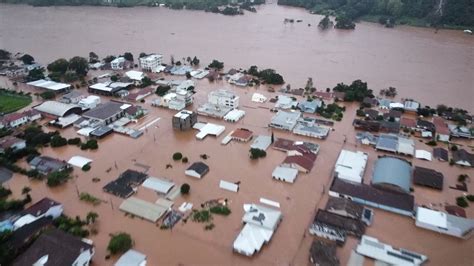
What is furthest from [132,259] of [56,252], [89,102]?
[89,102]

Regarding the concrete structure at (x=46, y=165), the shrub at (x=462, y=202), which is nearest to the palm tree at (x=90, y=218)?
the concrete structure at (x=46, y=165)

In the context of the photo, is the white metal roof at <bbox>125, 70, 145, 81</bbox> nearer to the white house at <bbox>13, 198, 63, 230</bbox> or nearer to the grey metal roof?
the white house at <bbox>13, 198, 63, 230</bbox>

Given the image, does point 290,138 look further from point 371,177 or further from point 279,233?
point 279,233

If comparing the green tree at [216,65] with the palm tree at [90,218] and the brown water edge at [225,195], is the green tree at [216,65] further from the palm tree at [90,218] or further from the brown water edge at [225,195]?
the palm tree at [90,218]

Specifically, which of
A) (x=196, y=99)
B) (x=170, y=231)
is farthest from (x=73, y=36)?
(x=170, y=231)

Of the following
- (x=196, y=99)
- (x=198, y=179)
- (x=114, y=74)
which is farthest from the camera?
(x=114, y=74)

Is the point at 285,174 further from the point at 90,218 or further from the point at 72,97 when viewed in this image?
the point at 72,97
